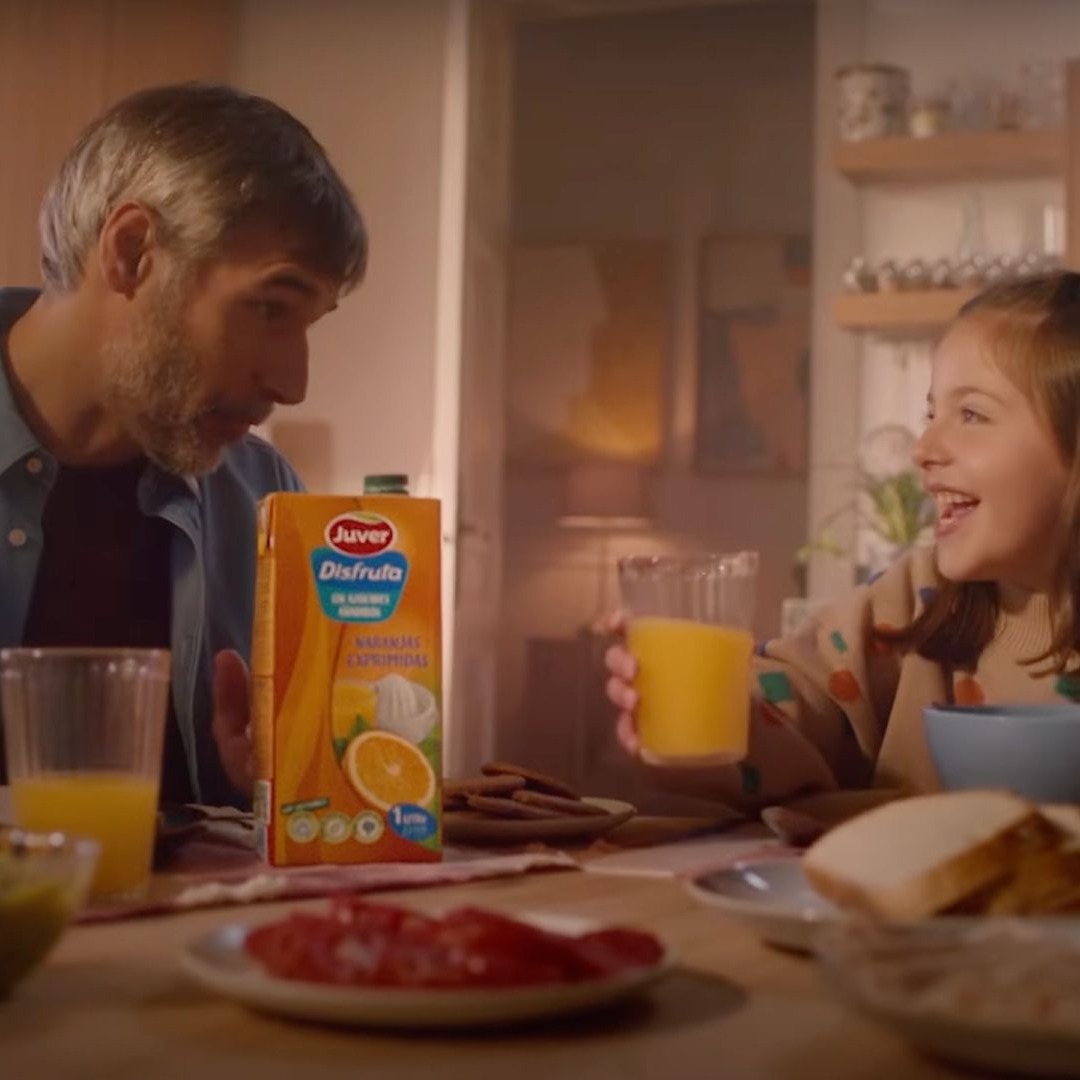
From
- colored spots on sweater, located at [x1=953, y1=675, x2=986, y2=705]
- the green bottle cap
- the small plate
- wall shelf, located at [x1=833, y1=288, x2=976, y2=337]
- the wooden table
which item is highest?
wall shelf, located at [x1=833, y1=288, x2=976, y2=337]

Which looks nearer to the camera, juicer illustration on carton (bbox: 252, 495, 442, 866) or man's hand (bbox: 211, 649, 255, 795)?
juicer illustration on carton (bbox: 252, 495, 442, 866)

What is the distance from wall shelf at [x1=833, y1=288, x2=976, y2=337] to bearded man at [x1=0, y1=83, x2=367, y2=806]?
2.63 metres

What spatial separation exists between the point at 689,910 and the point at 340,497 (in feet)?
1.15

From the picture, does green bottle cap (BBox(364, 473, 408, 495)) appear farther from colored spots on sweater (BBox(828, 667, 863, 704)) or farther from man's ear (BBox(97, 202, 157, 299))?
man's ear (BBox(97, 202, 157, 299))

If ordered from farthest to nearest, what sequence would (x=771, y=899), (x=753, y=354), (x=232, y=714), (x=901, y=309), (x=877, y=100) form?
(x=753, y=354) → (x=877, y=100) → (x=901, y=309) → (x=232, y=714) → (x=771, y=899)

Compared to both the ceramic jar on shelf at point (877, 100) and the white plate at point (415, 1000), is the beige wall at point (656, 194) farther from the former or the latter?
the white plate at point (415, 1000)

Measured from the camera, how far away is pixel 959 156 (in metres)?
4.36

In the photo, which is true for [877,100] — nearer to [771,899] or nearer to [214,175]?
[214,175]

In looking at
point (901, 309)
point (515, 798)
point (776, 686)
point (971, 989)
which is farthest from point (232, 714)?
point (901, 309)

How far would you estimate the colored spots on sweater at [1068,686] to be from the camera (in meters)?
1.64

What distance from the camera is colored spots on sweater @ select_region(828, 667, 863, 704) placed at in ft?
5.55

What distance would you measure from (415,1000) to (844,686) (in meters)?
1.10

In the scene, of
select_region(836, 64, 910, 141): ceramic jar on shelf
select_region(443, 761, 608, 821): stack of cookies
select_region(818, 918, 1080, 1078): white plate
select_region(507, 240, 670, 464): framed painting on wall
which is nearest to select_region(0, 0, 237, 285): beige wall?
select_region(836, 64, 910, 141): ceramic jar on shelf

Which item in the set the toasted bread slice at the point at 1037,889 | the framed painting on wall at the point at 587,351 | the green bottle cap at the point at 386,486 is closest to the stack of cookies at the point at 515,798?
the green bottle cap at the point at 386,486
